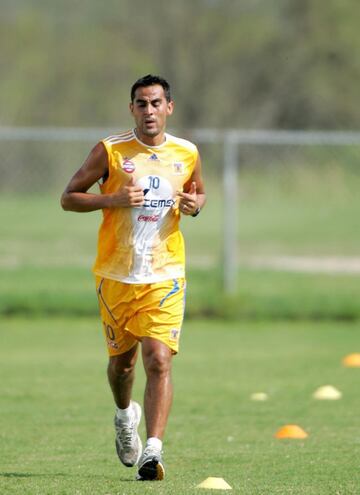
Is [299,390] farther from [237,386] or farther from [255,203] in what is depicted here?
[255,203]

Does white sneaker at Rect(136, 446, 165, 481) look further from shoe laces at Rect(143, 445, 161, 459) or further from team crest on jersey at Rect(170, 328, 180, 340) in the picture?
team crest on jersey at Rect(170, 328, 180, 340)

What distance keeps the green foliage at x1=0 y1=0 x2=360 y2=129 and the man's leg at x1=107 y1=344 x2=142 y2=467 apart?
34.4 meters

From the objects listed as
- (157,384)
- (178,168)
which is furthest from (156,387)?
(178,168)

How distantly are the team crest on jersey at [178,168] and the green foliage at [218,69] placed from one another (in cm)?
3440

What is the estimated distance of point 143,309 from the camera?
696cm

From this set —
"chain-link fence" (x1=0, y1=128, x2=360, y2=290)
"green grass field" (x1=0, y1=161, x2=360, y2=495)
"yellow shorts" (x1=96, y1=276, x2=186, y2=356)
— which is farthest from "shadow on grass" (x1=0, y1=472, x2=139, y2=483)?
"chain-link fence" (x1=0, y1=128, x2=360, y2=290)

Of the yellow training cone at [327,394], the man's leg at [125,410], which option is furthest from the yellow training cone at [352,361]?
the man's leg at [125,410]

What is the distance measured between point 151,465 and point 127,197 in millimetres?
1493

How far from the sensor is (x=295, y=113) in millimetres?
42562

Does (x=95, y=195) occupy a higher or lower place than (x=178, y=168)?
lower

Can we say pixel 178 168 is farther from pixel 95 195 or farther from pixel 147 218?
pixel 95 195

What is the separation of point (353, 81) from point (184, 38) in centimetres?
628

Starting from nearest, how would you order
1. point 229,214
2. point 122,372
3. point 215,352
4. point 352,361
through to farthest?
point 122,372 → point 352,361 → point 215,352 → point 229,214

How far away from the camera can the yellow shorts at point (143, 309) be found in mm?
6927
